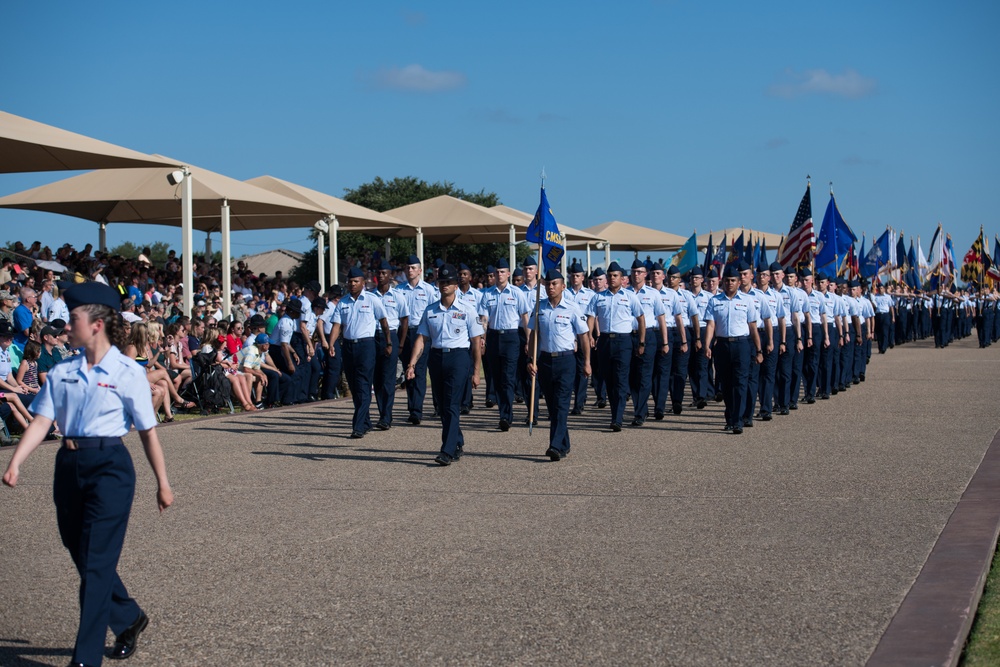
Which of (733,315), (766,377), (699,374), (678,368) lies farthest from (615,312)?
(699,374)

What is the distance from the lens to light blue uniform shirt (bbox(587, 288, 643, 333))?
47.5 feet

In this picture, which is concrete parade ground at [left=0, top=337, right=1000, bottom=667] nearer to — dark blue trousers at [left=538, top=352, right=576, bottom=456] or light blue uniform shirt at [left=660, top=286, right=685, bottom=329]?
dark blue trousers at [left=538, top=352, right=576, bottom=456]

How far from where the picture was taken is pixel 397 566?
6738mm

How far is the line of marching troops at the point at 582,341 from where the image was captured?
11641 mm

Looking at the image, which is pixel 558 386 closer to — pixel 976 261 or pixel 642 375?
pixel 642 375

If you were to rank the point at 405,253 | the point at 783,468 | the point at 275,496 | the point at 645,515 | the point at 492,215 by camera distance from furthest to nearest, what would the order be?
the point at 405,253 → the point at 492,215 → the point at 783,468 → the point at 275,496 → the point at 645,515

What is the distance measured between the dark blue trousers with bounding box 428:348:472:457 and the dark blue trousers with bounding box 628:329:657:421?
3.62 m

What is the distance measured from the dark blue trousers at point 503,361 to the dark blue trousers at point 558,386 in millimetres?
3017

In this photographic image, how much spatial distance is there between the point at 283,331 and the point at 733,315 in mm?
7397

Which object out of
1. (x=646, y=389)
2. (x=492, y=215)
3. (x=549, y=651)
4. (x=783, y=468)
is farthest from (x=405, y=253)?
(x=549, y=651)

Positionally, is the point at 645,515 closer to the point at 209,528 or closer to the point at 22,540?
the point at 209,528

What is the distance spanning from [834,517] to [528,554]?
2.33 m

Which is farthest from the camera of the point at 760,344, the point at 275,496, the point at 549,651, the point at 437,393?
the point at 760,344

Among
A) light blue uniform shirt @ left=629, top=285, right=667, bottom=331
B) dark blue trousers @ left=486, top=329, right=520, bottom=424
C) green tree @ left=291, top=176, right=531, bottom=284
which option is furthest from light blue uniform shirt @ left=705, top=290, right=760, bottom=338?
green tree @ left=291, top=176, right=531, bottom=284
